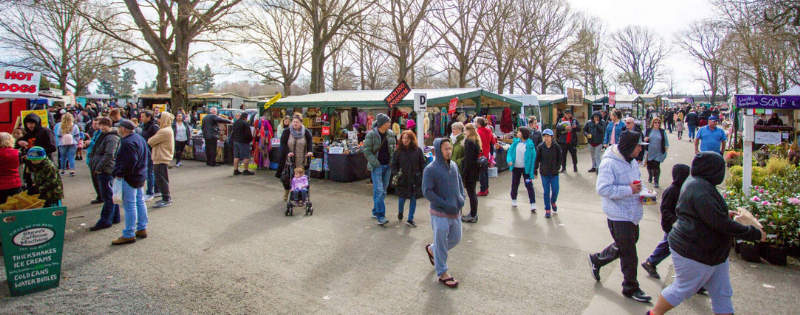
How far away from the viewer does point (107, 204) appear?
6809 millimetres

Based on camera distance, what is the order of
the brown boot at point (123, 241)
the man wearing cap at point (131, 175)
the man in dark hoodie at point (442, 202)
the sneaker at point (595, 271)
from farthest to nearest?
the brown boot at point (123, 241), the man wearing cap at point (131, 175), the sneaker at point (595, 271), the man in dark hoodie at point (442, 202)

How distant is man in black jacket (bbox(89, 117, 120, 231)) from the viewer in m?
6.66

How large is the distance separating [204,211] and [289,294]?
4.18m

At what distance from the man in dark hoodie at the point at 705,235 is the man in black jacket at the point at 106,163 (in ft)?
22.6

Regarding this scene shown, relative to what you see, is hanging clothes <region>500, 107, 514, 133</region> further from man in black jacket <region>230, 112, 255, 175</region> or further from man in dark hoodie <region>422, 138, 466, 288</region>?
man in dark hoodie <region>422, 138, 466, 288</region>

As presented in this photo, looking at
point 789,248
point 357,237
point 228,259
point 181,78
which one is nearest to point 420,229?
point 357,237

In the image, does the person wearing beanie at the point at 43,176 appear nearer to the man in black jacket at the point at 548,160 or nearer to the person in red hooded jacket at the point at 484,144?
the man in black jacket at the point at 548,160

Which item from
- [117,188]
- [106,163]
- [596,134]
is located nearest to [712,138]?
[596,134]

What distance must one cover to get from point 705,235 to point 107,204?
733 centimetres

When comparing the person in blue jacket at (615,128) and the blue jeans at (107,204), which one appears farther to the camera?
the person in blue jacket at (615,128)

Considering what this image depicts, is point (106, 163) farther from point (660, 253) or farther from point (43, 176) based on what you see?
point (660, 253)

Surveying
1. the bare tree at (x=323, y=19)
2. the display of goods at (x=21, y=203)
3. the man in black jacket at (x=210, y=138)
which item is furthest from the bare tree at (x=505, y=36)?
the display of goods at (x=21, y=203)

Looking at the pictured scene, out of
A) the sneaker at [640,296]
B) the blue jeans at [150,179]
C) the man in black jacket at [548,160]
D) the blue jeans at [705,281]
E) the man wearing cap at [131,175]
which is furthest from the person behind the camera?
the blue jeans at [150,179]

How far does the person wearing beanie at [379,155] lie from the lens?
706 cm
